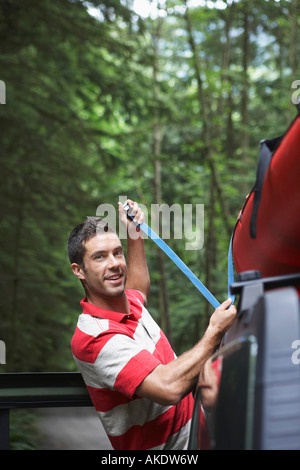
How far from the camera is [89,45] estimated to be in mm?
7090

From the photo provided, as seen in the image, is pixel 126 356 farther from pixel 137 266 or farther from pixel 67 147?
pixel 67 147

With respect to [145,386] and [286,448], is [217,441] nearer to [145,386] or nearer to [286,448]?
[286,448]

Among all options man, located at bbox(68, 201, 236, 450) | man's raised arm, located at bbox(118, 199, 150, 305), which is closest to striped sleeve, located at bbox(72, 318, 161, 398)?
man, located at bbox(68, 201, 236, 450)

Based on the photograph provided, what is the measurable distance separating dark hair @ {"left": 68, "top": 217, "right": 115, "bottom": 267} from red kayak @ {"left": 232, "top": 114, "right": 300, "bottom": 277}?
88 centimetres

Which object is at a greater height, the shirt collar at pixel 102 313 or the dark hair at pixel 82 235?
the dark hair at pixel 82 235

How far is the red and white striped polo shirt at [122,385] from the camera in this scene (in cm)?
168

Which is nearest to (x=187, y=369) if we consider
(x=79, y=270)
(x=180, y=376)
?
(x=180, y=376)

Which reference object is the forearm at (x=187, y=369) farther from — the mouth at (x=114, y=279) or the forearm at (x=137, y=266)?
the forearm at (x=137, y=266)

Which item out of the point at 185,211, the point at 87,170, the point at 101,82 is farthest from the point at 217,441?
the point at 185,211

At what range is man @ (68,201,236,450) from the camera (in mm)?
1598

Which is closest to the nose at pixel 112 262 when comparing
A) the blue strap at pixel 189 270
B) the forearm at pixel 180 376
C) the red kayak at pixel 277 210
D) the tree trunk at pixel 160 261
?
the blue strap at pixel 189 270

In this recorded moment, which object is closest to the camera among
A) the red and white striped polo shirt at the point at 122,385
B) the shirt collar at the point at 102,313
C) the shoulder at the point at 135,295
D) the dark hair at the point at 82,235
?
the red and white striped polo shirt at the point at 122,385

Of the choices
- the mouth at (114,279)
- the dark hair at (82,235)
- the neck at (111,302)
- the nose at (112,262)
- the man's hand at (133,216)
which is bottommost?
the neck at (111,302)

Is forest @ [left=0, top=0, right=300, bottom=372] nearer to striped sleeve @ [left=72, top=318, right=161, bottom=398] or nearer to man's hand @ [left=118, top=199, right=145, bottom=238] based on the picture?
man's hand @ [left=118, top=199, right=145, bottom=238]
